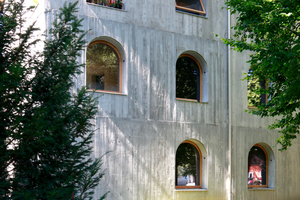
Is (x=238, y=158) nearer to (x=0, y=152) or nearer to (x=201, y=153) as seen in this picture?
(x=201, y=153)

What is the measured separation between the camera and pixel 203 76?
15492 mm

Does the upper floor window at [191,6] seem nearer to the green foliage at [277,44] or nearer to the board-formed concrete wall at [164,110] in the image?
the board-formed concrete wall at [164,110]

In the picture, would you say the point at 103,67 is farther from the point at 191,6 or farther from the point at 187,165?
the point at 187,165

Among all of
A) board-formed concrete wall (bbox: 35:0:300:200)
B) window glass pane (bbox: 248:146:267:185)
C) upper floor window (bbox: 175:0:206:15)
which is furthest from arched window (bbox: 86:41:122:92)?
window glass pane (bbox: 248:146:267:185)

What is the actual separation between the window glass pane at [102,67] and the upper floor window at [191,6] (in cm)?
341

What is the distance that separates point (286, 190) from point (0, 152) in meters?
14.4

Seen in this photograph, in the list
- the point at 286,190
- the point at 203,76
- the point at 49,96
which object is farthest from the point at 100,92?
the point at 286,190

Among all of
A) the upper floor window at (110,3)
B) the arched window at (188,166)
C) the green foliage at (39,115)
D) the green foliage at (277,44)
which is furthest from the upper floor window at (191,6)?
the green foliage at (39,115)

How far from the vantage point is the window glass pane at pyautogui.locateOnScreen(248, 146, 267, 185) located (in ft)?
54.9

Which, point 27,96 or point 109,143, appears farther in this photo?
point 109,143

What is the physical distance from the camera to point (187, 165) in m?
14.8

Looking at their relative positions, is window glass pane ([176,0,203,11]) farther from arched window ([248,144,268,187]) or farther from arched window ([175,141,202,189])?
arched window ([248,144,268,187])

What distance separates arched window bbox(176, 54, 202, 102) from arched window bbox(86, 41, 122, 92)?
8.27 feet

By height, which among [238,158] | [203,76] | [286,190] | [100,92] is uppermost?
[203,76]
